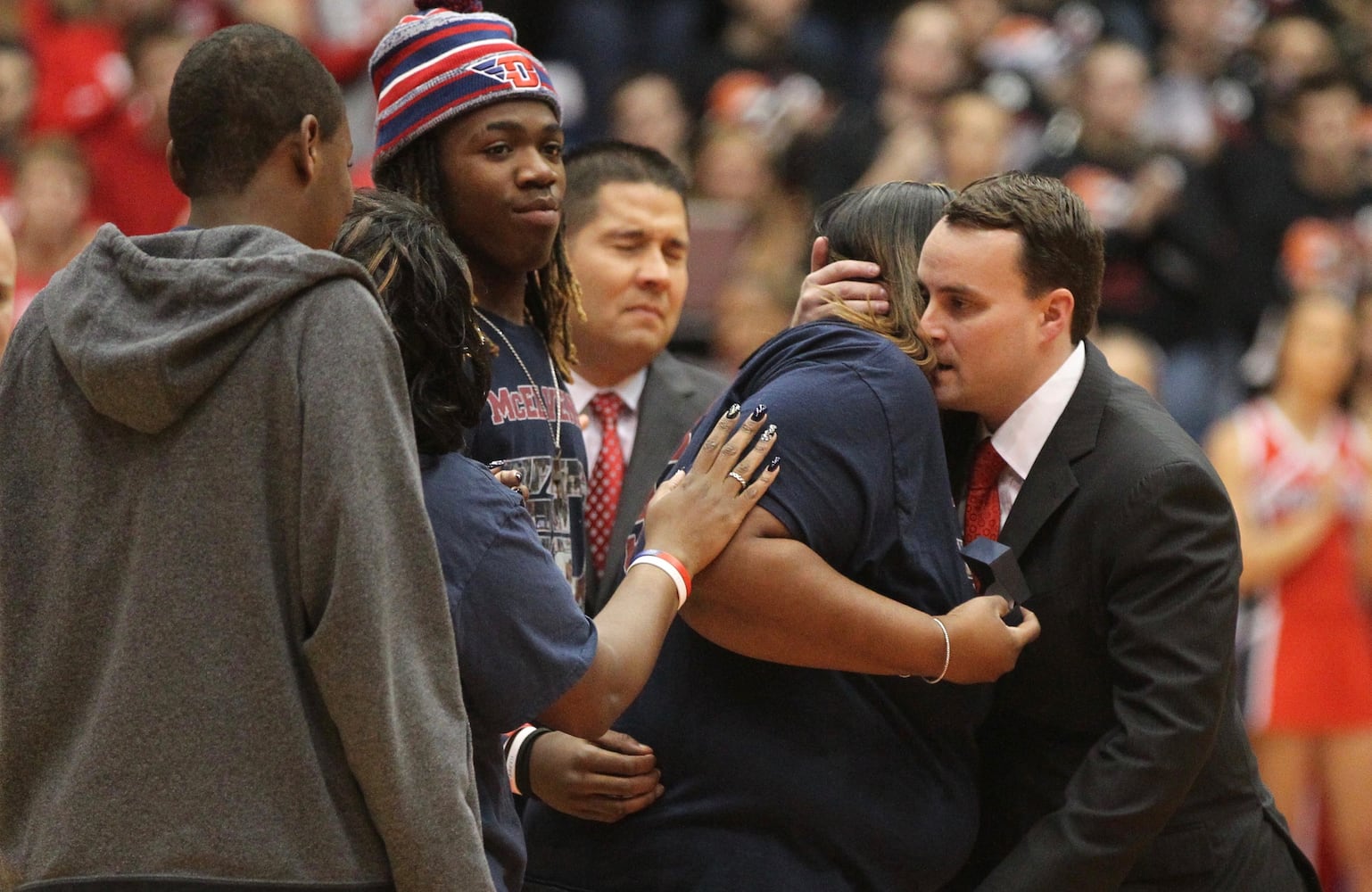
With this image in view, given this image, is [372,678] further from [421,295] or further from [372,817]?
[421,295]

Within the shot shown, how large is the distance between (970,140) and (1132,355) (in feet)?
4.90

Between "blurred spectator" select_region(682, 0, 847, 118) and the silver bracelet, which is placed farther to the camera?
"blurred spectator" select_region(682, 0, 847, 118)

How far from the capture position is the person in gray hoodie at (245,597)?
89.4 inches

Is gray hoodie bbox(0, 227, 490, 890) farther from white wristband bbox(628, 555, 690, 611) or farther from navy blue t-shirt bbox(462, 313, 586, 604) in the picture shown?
navy blue t-shirt bbox(462, 313, 586, 604)

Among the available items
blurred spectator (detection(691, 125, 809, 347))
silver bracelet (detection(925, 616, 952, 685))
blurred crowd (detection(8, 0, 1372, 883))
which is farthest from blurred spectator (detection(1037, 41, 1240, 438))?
silver bracelet (detection(925, 616, 952, 685))

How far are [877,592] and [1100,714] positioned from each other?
56cm

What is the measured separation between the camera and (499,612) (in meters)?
2.50

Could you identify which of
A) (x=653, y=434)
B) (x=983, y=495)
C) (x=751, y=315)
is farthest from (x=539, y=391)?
(x=751, y=315)

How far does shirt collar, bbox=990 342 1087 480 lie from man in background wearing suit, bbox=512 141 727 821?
3.48 feet

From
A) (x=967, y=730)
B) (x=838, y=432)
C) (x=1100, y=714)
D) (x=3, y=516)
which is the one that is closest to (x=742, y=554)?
(x=838, y=432)

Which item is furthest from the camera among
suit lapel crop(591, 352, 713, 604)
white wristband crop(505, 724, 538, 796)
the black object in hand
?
suit lapel crop(591, 352, 713, 604)

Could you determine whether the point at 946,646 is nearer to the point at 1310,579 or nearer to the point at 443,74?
the point at 443,74

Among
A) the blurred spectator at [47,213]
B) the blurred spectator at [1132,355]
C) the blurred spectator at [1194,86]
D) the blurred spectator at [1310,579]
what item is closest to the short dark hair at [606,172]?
the blurred spectator at [1132,355]

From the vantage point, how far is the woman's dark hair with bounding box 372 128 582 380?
316cm
